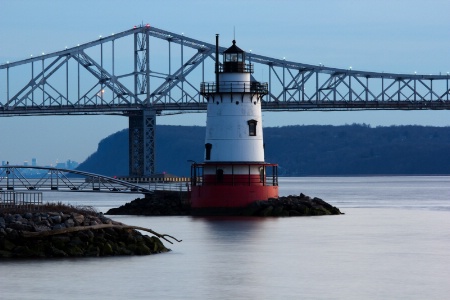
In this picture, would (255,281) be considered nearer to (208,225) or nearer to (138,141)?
(208,225)

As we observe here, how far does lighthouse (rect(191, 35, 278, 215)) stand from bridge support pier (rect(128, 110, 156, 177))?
2964 inches

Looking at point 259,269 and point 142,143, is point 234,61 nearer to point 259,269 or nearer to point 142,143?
point 259,269

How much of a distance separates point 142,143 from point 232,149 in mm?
77057

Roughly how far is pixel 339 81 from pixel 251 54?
15.7 meters

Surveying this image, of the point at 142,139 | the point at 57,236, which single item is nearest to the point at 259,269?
the point at 57,236

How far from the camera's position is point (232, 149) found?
4578cm

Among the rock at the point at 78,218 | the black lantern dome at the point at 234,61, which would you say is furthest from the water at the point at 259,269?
the black lantern dome at the point at 234,61

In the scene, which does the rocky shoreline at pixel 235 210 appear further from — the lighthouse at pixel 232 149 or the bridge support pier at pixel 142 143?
the bridge support pier at pixel 142 143

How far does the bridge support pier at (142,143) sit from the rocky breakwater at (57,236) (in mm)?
92880

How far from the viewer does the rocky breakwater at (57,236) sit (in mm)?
27859

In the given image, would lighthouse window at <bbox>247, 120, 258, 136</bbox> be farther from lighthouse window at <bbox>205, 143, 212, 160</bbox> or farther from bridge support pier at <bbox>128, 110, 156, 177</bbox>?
bridge support pier at <bbox>128, 110, 156, 177</bbox>

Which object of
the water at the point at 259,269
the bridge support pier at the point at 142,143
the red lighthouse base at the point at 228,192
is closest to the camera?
the water at the point at 259,269

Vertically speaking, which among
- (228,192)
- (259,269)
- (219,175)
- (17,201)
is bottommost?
(259,269)

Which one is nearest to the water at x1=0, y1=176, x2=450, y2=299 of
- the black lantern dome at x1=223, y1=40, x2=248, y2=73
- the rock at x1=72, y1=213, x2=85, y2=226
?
the rock at x1=72, y1=213, x2=85, y2=226
